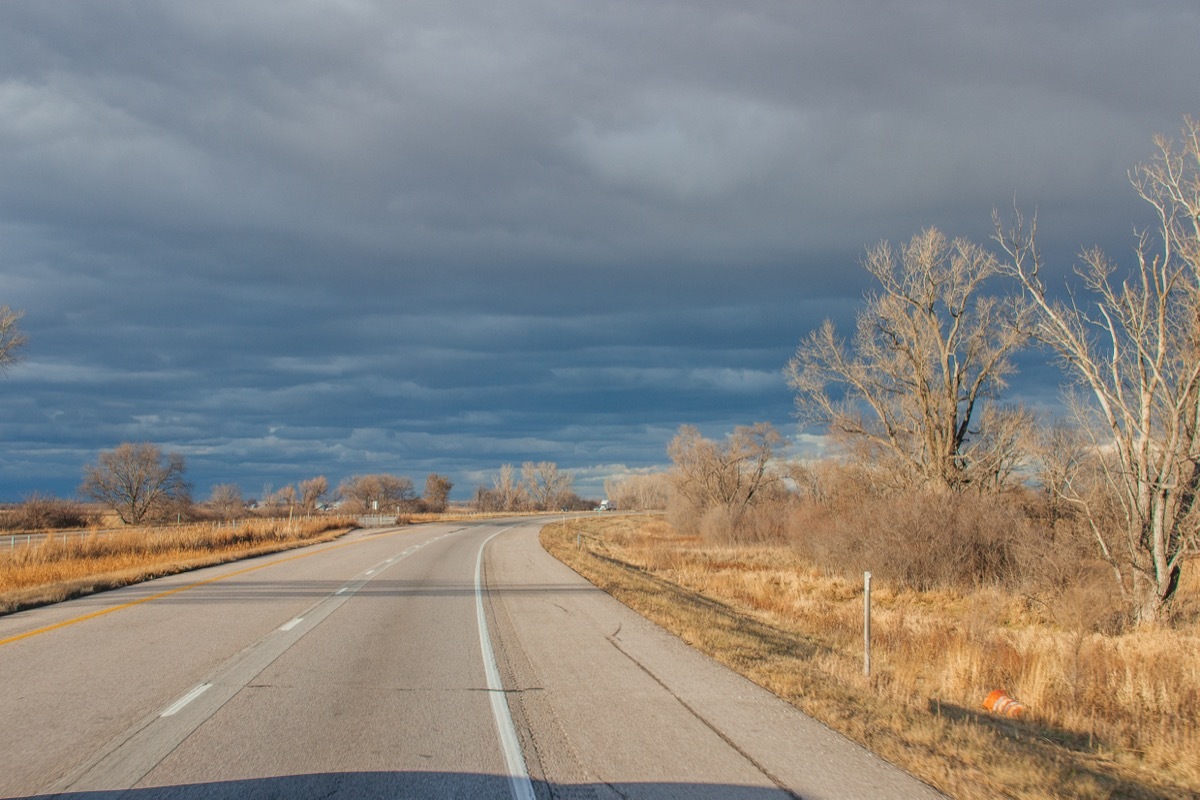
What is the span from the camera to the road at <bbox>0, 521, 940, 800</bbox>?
5535mm

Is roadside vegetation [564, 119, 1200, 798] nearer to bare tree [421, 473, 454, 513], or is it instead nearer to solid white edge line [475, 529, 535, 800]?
solid white edge line [475, 529, 535, 800]

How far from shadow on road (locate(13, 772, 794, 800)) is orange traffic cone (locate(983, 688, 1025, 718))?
20.1 feet

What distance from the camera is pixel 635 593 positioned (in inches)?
753

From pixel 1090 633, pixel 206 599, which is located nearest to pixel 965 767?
pixel 1090 633

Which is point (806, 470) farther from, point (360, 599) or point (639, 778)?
point (639, 778)

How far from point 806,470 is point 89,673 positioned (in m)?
57.8

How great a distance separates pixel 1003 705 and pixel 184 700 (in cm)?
936

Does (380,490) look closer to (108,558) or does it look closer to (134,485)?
(134,485)

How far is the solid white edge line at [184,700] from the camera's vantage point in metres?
7.20

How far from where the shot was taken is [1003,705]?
1020 centimetres

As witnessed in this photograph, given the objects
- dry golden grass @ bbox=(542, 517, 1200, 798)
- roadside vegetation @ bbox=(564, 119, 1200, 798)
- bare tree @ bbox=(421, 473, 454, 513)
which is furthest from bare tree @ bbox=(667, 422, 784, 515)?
bare tree @ bbox=(421, 473, 454, 513)

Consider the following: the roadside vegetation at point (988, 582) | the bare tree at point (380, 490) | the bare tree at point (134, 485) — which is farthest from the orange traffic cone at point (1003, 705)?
the bare tree at point (380, 490)

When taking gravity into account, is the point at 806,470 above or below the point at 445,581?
above

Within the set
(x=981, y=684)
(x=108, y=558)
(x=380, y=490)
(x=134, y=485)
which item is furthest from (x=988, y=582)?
(x=380, y=490)
